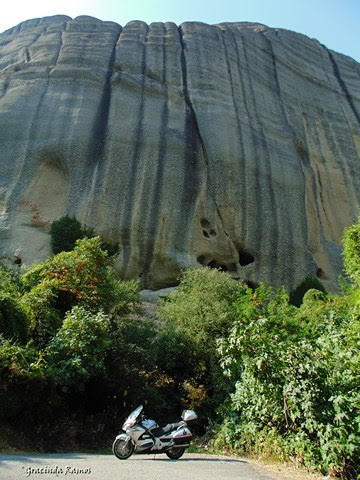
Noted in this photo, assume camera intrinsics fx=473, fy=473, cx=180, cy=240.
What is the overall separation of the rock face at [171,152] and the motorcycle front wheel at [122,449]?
1204cm

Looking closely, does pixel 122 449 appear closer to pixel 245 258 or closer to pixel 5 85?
pixel 245 258

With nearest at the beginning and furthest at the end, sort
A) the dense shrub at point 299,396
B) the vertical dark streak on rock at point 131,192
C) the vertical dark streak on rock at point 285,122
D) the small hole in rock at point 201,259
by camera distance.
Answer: the dense shrub at point 299,396 → the vertical dark streak on rock at point 131,192 → the small hole in rock at point 201,259 → the vertical dark streak on rock at point 285,122

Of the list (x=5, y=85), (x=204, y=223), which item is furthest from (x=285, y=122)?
(x=5, y=85)

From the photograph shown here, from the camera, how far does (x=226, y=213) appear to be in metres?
21.5

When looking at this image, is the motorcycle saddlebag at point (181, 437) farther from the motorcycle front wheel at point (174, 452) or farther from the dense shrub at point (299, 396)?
the dense shrub at point (299, 396)

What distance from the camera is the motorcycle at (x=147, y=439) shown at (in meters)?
6.99

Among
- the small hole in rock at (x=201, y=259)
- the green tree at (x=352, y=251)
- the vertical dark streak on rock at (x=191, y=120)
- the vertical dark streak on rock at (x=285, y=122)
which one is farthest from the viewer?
the vertical dark streak on rock at (x=191, y=120)

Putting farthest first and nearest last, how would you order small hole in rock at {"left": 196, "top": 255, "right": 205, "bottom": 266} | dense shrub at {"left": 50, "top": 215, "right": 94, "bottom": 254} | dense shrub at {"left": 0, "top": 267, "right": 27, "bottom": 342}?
small hole in rock at {"left": 196, "top": 255, "right": 205, "bottom": 266}, dense shrub at {"left": 50, "top": 215, "right": 94, "bottom": 254}, dense shrub at {"left": 0, "top": 267, "right": 27, "bottom": 342}

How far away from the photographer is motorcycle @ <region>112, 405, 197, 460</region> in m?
6.99

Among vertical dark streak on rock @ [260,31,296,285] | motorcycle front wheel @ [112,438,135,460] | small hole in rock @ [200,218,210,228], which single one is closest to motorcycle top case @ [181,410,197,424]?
motorcycle front wheel @ [112,438,135,460]

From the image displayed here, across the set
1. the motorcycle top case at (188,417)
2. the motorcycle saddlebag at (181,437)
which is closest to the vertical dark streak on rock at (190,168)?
the motorcycle top case at (188,417)

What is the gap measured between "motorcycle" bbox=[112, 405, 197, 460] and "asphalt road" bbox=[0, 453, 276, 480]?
14 centimetres

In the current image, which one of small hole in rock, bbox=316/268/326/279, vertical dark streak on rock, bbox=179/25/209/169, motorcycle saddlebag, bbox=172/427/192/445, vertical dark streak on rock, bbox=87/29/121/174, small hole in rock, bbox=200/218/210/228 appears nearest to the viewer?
motorcycle saddlebag, bbox=172/427/192/445

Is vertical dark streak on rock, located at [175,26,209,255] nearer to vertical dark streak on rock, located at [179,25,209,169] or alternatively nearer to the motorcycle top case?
vertical dark streak on rock, located at [179,25,209,169]
